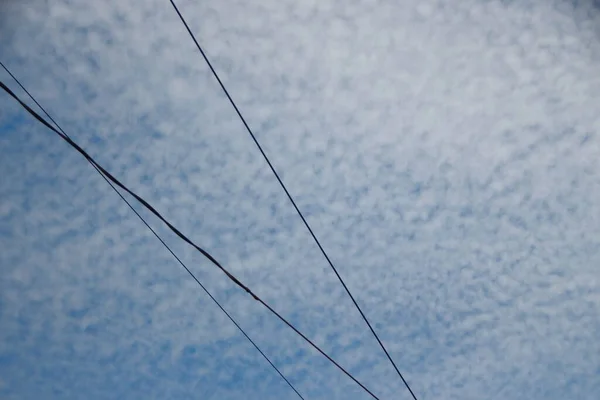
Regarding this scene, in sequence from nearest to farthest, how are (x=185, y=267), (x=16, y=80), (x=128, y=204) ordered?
1. (x=16, y=80)
2. (x=128, y=204)
3. (x=185, y=267)

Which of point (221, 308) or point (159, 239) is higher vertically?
point (159, 239)

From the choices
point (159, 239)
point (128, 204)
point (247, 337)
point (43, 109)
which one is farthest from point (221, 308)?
point (43, 109)

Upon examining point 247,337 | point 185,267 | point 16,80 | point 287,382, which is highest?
point 16,80

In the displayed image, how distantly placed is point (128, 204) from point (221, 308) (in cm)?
251

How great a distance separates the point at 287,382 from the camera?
27.0ft

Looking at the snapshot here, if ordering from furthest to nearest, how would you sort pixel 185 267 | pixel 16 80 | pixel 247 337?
pixel 247 337 → pixel 185 267 → pixel 16 80

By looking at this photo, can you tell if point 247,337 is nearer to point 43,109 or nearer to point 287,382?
point 287,382

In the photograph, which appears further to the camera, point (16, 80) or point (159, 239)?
point (159, 239)

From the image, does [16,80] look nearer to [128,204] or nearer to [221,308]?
[128,204]

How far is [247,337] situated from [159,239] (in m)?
2.46

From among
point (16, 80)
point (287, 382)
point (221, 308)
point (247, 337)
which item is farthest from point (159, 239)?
point (287, 382)

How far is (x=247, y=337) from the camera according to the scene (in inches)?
316

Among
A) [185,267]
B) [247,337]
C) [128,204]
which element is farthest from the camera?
[247,337]

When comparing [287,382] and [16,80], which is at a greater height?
[16,80]
